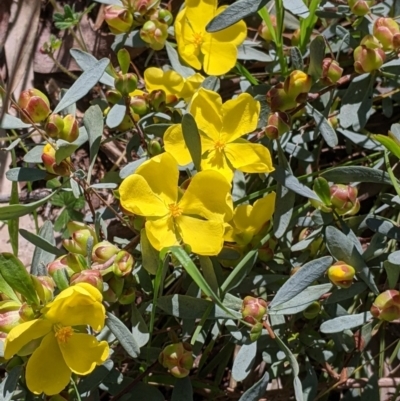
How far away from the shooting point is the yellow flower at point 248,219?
200 centimetres

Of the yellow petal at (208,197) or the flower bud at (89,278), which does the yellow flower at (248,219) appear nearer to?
the yellow petal at (208,197)

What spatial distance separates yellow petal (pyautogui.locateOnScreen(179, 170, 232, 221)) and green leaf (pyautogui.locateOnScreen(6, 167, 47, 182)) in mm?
490

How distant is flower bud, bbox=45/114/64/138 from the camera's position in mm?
1884

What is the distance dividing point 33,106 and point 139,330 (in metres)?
0.74

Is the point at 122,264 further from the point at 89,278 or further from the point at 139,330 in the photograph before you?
the point at 139,330

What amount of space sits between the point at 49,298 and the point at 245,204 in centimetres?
71

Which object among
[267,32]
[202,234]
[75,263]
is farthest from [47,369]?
[267,32]

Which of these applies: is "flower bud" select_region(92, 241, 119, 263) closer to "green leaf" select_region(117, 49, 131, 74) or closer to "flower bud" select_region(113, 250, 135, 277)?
"flower bud" select_region(113, 250, 135, 277)

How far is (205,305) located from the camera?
190cm

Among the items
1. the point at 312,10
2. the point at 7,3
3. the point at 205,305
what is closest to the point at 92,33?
the point at 7,3

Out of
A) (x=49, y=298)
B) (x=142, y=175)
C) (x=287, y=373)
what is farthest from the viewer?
(x=287, y=373)

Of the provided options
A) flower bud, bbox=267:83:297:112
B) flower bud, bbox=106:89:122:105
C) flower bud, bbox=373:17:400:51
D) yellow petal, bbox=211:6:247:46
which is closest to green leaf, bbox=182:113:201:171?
flower bud, bbox=267:83:297:112

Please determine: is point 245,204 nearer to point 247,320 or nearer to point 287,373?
point 247,320

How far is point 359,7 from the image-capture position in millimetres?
2141
